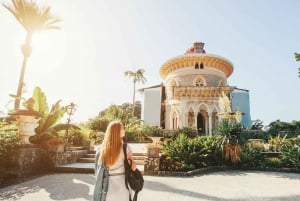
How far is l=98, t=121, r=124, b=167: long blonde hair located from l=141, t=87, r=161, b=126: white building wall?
95.6 ft

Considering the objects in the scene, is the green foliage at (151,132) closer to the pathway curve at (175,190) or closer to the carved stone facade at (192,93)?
the carved stone facade at (192,93)

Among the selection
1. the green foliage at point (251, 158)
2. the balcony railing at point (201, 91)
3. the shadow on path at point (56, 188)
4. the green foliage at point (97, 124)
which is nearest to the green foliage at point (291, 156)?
the green foliage at point (251, 158)

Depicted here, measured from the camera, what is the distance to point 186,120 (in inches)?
1085

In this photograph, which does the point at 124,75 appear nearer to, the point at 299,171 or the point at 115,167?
the point at 299,171

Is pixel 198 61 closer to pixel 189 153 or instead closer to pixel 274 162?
pixel 274 162

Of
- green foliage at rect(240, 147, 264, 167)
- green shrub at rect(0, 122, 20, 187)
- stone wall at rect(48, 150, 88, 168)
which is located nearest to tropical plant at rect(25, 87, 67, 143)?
stone wall at rect(48, 150, 88, 168)

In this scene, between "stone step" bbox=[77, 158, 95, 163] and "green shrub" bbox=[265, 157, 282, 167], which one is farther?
"stone step" bbox=[77, 158, 95, 163]

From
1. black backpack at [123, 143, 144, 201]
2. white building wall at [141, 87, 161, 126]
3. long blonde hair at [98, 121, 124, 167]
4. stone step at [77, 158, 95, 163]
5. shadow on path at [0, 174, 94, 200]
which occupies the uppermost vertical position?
white building wall at [141, 87, 161, 126]

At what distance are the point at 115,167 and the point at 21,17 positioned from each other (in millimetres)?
19159

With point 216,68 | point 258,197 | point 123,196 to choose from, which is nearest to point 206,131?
point 216,68

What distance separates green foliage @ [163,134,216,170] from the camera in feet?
33.7

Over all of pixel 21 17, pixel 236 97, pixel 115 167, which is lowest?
pixel 115 167

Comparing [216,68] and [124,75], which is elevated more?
A: [124,75]

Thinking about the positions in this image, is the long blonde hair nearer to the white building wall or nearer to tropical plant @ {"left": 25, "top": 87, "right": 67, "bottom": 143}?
tropical plant @ {"left": 25, "top": 87, "right": 67, "bottom": 143}
